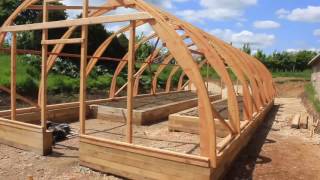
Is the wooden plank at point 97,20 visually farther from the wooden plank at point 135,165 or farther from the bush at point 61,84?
the bush at point 61,84

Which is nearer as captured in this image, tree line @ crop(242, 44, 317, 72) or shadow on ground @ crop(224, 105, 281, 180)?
shadow on ground @ crop(224, 105, 281, 180)

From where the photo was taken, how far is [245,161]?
6.82m

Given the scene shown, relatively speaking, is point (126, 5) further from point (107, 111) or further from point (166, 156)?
point (107, 111)

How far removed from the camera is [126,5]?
6363mm

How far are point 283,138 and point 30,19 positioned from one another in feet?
86.1

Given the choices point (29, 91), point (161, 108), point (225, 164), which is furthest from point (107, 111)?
point (29, 91)

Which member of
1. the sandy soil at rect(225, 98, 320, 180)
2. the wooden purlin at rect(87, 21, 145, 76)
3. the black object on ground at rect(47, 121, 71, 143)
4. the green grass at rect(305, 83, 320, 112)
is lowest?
the sandy soil at rect(225, 98, 320, 180)

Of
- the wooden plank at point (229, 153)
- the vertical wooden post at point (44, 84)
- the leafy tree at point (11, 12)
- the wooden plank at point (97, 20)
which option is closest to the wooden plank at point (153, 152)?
the wooden plank at point (229, 153)

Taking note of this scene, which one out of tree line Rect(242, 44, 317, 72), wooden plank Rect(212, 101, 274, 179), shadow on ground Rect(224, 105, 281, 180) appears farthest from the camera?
tree line Rect(242, 44, 317, 72)

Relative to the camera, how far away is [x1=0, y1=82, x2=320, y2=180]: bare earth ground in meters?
5.95

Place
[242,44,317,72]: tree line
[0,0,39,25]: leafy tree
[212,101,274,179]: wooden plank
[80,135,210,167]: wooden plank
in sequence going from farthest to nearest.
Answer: [242,44,317,72]: tree line
[0,0,39,25]: leafy tree
[212,101,274,179]: wooden plank
[80,135,210,167]: wooden plank

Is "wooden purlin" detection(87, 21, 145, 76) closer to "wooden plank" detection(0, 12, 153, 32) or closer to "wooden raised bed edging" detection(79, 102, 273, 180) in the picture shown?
"wooden plank" detection(0, 12, 153, 32)

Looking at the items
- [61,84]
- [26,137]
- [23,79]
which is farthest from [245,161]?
[61,84]

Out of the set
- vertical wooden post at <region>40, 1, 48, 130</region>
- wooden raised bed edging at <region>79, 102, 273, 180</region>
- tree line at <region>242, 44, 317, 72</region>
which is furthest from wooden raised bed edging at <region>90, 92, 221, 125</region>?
tree line at <region>242, 44, 317, 72</region>
